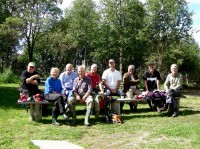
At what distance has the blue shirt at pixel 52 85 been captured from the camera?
27.0ft

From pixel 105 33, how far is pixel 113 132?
21.9 metres

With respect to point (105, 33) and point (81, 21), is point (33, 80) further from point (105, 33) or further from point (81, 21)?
point (81, 21)

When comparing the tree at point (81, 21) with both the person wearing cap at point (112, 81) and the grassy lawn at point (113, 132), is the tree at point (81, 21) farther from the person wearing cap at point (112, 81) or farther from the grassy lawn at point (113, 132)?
the grassy lawn at point (113, 132)

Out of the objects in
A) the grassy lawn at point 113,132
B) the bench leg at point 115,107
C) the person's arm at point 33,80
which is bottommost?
the grassy lawn at point 113,132

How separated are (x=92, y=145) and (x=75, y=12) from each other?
35471 mm

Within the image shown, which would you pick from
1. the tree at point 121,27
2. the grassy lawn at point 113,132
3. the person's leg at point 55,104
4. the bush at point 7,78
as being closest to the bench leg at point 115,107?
the grassy lawn at point 113,132

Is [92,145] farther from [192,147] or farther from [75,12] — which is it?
[75,12]

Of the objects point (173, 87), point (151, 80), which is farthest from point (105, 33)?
point (173, 87)

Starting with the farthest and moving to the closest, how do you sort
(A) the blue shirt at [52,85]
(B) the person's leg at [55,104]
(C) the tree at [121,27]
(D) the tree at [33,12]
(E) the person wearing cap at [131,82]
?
(D) the tree at [33,12] < (C) the tree at [121,27] < (E) the person wearing cap at [131,82] < (A) the blue shirt at [52,85] < (B) the person's leg at [55,104]

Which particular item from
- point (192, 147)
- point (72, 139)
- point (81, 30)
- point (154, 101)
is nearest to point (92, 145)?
point (72, 139)

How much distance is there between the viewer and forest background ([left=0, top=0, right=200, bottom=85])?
→ 86.2 ft

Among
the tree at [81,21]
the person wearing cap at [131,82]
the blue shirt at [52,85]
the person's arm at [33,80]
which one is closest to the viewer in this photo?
the blue shirt at [52,85]

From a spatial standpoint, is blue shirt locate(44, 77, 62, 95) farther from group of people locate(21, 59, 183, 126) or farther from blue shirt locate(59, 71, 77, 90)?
blue shirt locate(59, 71, 77, 90)

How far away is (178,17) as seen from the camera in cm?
2603
